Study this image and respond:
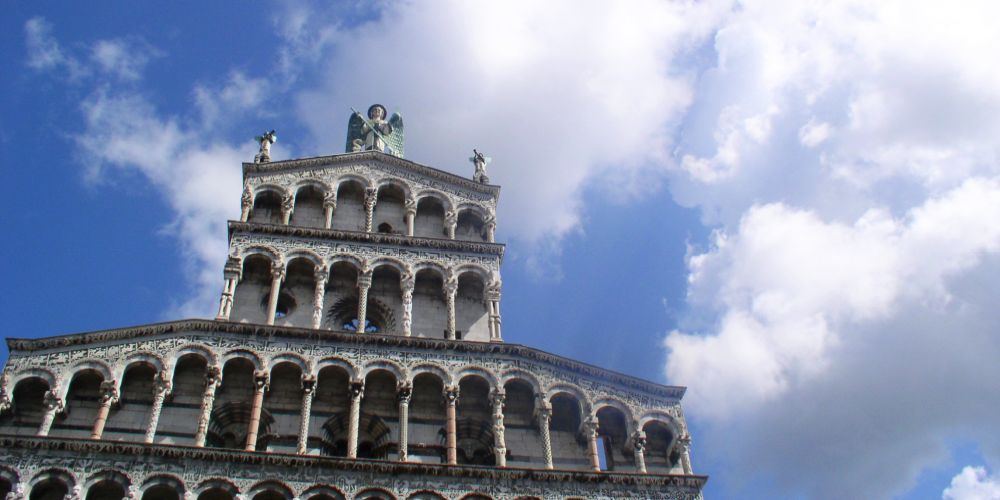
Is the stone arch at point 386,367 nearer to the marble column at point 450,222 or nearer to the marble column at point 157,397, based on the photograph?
the marble column at point 157,397

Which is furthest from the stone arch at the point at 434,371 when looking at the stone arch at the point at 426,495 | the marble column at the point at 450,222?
the marble column at the point at 450,222

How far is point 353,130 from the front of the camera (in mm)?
33625

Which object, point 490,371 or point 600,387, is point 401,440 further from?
point 600,387

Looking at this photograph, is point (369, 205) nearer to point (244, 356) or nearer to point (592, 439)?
point (244, 356)

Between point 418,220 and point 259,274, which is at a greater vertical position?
point 418,220

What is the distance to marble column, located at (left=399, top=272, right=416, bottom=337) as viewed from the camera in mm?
25719

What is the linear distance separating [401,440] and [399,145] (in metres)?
13.5

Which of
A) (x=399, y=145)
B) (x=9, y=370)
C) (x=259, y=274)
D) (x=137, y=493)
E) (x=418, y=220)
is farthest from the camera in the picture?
(x=399, y=145)

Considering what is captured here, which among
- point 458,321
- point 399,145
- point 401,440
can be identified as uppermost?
point 399,145

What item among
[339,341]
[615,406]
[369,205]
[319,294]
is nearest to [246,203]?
[369,205]

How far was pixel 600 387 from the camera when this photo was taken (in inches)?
981

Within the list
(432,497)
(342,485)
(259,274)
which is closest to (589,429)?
(432,497)

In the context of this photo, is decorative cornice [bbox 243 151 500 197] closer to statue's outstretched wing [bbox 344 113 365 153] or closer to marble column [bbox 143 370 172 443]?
statue's outstretched wing [bbox 344 113 365 153]

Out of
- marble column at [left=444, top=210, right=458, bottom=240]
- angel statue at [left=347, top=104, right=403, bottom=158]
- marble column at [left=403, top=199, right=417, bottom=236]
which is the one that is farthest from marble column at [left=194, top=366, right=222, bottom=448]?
angel statue at [left=347, top=104, right=403, bottom=158]
